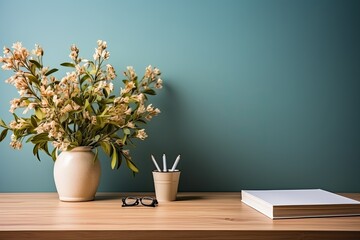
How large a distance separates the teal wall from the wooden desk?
298 mm

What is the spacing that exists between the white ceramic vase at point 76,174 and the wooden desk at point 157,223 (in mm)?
33

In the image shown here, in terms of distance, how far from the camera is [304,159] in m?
1.53

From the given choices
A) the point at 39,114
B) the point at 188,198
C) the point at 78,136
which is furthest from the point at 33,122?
the point at 188,198

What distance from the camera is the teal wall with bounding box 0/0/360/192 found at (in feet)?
4.97

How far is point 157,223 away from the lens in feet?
3.20

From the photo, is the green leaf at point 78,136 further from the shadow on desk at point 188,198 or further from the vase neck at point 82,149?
the shadow on desk at point 188,198

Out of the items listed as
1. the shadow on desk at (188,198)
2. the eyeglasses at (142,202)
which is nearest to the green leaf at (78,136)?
the eyeglasses at (142,202)

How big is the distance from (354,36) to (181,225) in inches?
39.9

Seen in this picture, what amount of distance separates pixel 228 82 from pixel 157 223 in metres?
0.70

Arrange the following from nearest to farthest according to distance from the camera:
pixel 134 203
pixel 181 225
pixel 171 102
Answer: pixel 181 225
pixel 134 203
pixel 171 102

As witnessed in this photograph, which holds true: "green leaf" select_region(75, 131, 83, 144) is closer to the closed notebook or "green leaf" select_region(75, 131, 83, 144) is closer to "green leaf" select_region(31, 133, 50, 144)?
"green leaf" select_region(31, 133, 50, 144)

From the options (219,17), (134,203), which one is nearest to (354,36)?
(219,17)

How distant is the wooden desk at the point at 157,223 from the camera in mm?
907

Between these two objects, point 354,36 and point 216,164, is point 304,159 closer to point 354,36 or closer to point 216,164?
point 216,164
